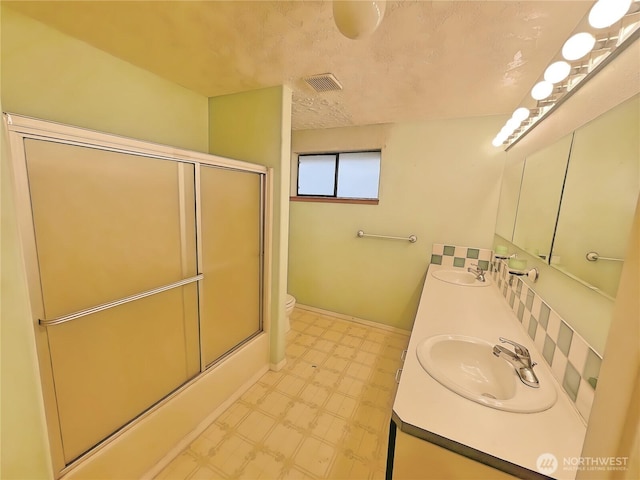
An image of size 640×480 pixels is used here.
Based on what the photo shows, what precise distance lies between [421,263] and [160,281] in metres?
2.11

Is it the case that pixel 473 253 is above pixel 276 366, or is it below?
above

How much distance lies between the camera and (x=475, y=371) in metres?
1.16

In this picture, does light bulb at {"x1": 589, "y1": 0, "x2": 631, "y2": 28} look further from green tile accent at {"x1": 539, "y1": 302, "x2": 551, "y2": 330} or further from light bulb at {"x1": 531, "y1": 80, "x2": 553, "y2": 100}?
green tile accent at {"x1": 539, "y1": 302, "x2": 551, "y2": 330}

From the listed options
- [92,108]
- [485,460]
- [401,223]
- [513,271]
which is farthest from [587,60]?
[92,108]

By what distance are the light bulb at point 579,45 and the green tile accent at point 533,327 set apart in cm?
108

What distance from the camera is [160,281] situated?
128 cm

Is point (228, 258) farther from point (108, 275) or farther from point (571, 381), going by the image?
point (571, 381)

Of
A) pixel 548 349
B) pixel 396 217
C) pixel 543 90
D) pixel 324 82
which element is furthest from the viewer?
→ pixel 396 217

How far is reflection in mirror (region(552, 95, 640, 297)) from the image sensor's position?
0.74 m

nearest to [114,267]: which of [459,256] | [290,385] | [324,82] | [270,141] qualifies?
[270,141]

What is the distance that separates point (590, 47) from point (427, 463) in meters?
1.49

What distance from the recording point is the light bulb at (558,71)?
110 centimetres

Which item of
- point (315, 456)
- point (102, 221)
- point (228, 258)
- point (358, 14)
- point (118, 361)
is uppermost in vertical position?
point (358, 14)

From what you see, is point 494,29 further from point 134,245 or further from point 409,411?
point 134,245
